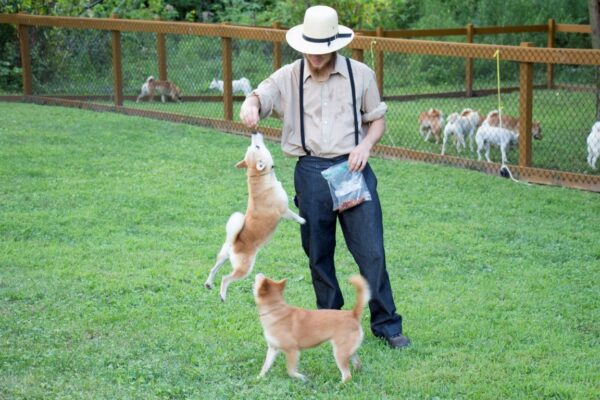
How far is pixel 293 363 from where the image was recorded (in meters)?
4.96

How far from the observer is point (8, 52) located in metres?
16.4

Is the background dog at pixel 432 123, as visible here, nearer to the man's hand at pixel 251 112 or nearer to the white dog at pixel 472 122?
the white dog at pixel 472 122

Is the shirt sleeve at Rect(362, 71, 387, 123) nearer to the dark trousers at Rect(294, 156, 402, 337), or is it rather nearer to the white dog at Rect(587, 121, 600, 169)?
the dark trousers at Rect(294, 156, 402, 337)

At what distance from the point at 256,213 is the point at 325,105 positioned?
0.76 metres

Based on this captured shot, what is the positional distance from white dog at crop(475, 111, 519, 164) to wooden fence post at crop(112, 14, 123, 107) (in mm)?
6027

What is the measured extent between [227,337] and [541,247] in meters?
3.11

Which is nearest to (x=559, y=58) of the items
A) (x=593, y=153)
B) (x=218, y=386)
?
(x=593, y=153)

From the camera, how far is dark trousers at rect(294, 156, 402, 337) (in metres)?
5.35

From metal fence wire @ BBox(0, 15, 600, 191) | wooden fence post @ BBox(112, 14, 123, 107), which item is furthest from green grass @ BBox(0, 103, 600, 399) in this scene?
wooden fence post @ BBox(112, 14, 123, 107)

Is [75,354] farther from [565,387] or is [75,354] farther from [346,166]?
[565,387]

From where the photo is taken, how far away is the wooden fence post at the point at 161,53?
14.2 metres

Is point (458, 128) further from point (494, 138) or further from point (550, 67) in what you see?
point (550, 67)

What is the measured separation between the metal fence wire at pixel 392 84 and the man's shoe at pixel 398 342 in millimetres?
4861

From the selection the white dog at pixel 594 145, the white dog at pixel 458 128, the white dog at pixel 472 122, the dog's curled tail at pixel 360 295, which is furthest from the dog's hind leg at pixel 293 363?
the white dog at pixel 472 122
